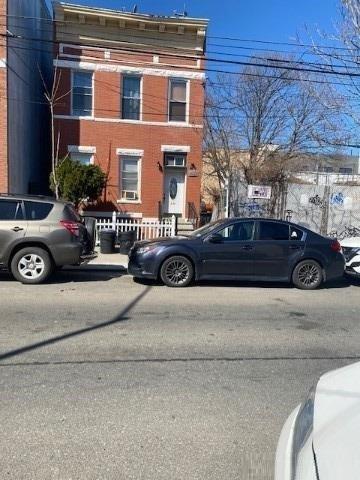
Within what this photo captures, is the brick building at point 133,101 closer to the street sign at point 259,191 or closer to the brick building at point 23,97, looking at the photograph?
the brick building at point 23,97

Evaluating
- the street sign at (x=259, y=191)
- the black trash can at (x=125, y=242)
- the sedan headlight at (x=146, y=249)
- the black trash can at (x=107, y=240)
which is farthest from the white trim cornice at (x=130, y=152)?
the sedan headlight at (x=146, y=249)

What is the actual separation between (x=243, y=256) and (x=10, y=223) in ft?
15.6

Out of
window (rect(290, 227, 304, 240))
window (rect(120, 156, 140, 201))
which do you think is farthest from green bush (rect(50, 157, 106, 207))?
window (rect(290, 227, 304, 240))

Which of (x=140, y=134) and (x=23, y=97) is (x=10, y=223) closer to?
(x=23, y=97)

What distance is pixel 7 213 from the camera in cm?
984

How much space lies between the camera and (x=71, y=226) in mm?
9930

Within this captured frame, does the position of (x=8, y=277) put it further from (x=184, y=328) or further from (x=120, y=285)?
(x=184, y=328)

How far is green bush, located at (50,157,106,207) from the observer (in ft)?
59.2

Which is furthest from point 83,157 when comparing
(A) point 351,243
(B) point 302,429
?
(B) point 302,429

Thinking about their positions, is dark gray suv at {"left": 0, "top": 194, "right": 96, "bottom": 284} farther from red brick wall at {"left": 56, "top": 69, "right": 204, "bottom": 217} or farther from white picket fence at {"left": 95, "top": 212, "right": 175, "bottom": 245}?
red brick wall at {"left": 56, "top": 69, "right": 204, "bottom": 217}

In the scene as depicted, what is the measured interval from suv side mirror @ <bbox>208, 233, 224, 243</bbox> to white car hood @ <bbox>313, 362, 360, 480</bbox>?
7526mm

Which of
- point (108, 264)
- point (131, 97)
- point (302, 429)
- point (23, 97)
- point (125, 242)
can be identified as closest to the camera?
point (302, 429)

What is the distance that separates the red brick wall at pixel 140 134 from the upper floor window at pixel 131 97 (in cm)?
28

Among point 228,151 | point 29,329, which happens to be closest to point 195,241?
point 29,329
